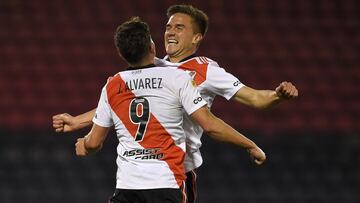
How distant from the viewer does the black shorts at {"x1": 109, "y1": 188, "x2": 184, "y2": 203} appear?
320 cm

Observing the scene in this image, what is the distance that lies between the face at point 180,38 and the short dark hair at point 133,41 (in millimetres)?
492

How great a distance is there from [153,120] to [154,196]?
12.3 inches

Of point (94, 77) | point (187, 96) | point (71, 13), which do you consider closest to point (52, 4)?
point (71, 13)

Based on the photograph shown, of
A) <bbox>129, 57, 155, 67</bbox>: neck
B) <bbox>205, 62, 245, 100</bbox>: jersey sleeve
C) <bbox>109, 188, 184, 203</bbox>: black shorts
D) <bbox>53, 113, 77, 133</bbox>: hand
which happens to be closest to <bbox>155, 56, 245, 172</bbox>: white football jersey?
<bbox>205, 62, 245, 100</bbox>: jersey sleeve

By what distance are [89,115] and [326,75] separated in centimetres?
470

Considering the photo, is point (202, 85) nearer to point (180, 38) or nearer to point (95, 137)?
point (180, 38)

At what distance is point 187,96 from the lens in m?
3.18

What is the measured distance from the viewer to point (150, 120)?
3.21m

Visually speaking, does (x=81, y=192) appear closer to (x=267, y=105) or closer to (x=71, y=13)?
(x=71, y=13)

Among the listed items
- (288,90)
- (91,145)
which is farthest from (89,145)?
(288,90)

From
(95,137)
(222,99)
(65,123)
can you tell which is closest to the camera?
(95,137)

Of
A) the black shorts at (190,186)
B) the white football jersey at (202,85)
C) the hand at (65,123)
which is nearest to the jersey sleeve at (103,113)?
the hand at (65,123)

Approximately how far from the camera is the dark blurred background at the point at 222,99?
7070 millimetres

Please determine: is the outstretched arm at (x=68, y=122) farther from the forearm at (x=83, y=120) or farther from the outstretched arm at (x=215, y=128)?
the outstretched arm at (x=215, y=128)
